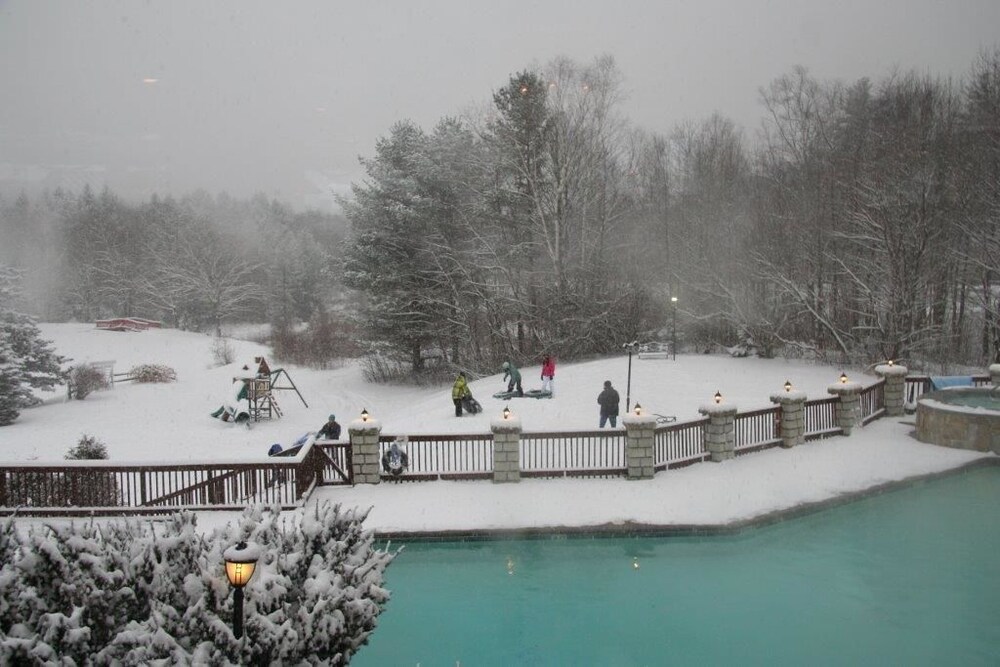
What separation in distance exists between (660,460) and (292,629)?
10421 mm

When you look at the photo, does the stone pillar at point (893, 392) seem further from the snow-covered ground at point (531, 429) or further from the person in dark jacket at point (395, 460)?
the person in dark jacket at point (395, 460)

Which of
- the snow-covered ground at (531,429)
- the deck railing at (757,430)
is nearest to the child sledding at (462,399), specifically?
the snow-covered ground at (531,429)

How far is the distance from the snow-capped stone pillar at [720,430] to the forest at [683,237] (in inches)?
552

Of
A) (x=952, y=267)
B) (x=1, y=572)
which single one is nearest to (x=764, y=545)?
(x=1, y=572)

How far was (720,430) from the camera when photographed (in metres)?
15.9

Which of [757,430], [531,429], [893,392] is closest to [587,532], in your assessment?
[531,429]

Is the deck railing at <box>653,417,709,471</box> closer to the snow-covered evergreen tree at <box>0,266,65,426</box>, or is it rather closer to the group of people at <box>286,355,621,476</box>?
the group of people at <box>286,355,621,476</box>

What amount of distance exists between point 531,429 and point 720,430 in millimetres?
4529

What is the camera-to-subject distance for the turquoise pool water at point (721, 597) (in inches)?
354

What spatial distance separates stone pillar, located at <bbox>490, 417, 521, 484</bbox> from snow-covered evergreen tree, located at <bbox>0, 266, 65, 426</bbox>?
2372cm

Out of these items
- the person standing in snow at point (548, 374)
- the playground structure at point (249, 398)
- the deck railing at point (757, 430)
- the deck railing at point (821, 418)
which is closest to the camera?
the deck railing at point (757, 430)

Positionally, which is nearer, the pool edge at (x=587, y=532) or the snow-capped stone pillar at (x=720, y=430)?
the pool edge at (x=587, y=532)

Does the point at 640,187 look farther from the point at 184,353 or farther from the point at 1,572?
the point at 1,572

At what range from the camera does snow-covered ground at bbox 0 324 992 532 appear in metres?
13.3
